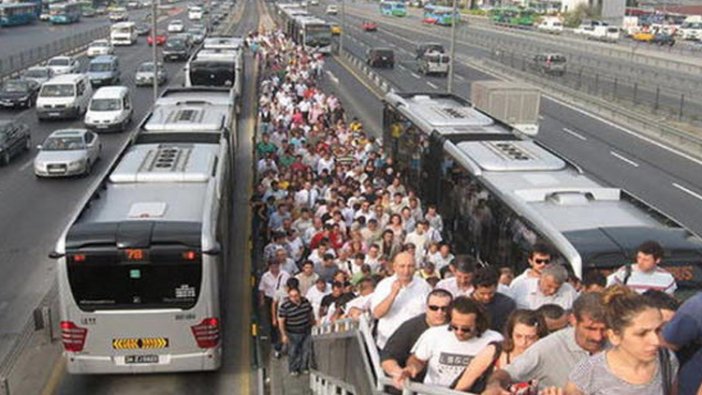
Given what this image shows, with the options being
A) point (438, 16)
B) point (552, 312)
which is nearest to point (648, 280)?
point (552, 312)

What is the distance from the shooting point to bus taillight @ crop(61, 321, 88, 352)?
37.7 feet

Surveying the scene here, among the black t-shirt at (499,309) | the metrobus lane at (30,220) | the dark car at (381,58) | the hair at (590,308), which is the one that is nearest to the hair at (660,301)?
the hair at (590,308)

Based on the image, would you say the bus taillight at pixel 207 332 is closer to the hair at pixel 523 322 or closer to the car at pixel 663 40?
the hair at pixel 523 322

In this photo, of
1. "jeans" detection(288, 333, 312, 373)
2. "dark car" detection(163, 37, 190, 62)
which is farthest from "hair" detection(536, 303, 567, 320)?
"dark car" detection(163, 37, 190, 62)

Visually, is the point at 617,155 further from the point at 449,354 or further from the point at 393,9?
the point at 393,9

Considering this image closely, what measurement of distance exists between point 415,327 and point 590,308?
170 cm

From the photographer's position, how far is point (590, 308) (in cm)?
544

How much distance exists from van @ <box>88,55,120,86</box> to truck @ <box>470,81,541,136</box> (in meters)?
26.7

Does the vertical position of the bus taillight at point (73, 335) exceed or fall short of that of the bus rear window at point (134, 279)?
it falls short

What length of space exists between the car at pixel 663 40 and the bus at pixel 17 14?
2754 inches

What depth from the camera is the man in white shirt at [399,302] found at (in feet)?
26.5

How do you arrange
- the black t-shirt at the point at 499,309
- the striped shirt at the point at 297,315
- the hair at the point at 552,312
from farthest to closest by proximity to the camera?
the striped shirt at the point at 297,315 < the black t-shirt at the point at 499,309 < the hair at the point at 552,312

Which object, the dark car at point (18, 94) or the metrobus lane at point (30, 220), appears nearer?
the metrobus lane at point (30, 220)

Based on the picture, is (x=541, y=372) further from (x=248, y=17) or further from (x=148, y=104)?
(x=248, y=17)
